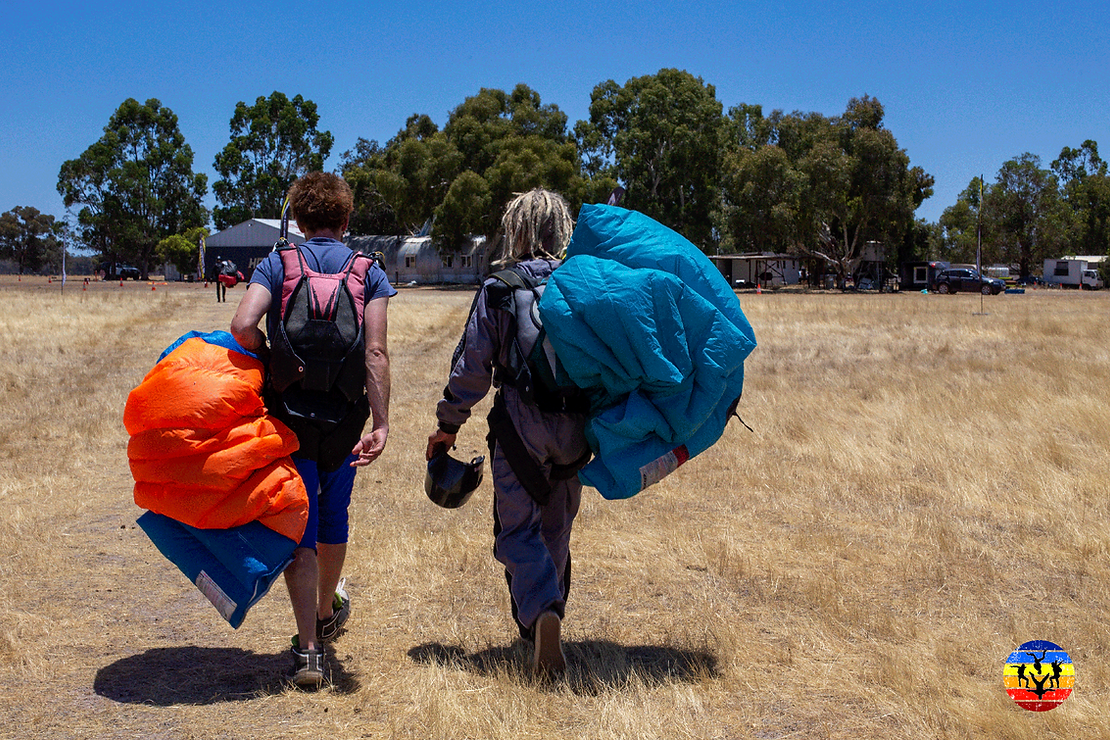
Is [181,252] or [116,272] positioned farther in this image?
[116,272]

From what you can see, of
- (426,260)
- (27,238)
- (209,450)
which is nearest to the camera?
(209,450)

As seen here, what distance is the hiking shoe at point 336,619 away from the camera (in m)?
3.66

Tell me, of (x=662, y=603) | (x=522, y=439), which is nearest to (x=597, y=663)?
(x=662, y=603)

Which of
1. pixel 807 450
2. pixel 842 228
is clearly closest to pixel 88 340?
pixel 807 450

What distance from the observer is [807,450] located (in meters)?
7.88

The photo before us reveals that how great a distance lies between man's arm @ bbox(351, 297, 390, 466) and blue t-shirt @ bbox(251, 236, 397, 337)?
0.24ft

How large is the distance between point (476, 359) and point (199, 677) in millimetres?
1633

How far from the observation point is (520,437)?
334 cm

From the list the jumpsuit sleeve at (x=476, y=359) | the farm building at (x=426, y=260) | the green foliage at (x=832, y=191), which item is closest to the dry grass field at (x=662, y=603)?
the jumpsuit sleeve at (x=476, y=359)

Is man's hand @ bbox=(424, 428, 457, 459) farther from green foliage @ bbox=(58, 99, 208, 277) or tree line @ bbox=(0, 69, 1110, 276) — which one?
green foliage @ bbox=(58, 99, 208, 277)

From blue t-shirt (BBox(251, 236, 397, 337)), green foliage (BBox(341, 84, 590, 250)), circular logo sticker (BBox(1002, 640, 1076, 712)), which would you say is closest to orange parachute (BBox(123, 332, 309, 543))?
blue t-shirt (BBox(251, 236, 397, 337))

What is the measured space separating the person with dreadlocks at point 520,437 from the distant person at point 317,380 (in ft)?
1.02

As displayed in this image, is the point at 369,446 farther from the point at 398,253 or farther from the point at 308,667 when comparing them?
the point at 398,253

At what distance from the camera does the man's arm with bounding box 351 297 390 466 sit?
10.9ft
